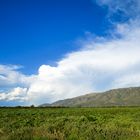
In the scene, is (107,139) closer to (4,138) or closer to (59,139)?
(59,139)

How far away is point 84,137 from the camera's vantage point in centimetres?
1308

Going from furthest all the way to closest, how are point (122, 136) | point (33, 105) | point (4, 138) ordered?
1. point (33, 105)
2. point (122, 136)
3. point (4, 138)

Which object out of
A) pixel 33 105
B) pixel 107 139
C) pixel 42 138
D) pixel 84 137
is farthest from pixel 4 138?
pixel 33 105

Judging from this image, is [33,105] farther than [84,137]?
Yes

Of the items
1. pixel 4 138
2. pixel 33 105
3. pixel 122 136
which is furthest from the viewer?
pixel 33 105

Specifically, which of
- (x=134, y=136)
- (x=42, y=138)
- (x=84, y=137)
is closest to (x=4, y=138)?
(x=42, y=138)

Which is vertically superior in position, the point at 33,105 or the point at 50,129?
the point at 33,105

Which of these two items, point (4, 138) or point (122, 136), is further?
point (122, 136)

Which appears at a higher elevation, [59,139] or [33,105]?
[33,105]

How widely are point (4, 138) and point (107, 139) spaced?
401 centimetres

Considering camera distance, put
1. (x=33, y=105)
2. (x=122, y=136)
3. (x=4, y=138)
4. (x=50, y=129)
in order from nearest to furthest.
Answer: (x=4, y=138)
(x=122, y=136)
(x=50, y=129)
(x=33, y=105)

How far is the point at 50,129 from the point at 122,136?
11.6 feet

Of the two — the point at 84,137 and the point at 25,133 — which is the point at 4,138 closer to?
the point at 25,133

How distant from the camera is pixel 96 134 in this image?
13.8 meters
